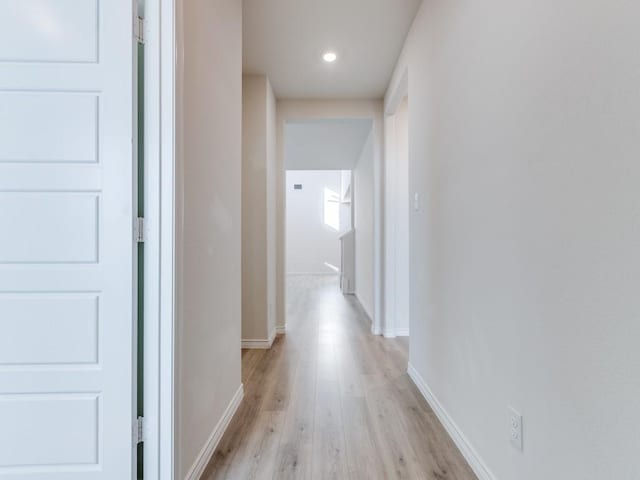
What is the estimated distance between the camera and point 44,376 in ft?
3.94

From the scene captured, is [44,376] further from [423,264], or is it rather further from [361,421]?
[423,264]

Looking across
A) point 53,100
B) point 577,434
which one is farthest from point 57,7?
point 577,434

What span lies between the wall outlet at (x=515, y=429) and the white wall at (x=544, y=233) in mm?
28

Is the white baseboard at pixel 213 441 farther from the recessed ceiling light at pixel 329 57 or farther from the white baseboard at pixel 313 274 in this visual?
the white baseboard at pixel 313 274

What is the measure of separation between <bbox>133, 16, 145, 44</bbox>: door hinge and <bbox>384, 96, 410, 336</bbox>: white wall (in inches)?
107

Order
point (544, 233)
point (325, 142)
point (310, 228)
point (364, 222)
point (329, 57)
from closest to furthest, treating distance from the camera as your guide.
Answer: point (544, 233), point (329, 57), point (325, 142), point (364, 222), point (310, 228)

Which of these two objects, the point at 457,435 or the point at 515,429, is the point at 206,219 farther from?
the point at 457,435

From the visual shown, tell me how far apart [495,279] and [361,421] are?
1101 millimetres

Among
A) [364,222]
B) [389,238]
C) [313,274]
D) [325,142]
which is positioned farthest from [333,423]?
[313,274]

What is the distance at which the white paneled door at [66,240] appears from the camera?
1.20 meters

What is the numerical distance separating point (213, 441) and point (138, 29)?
177 cm

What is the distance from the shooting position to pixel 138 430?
1253mm

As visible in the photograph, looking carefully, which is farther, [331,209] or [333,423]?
[331,209]

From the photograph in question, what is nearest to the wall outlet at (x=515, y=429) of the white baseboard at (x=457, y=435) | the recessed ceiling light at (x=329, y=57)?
the white baseboard at (x=457, y=435)
